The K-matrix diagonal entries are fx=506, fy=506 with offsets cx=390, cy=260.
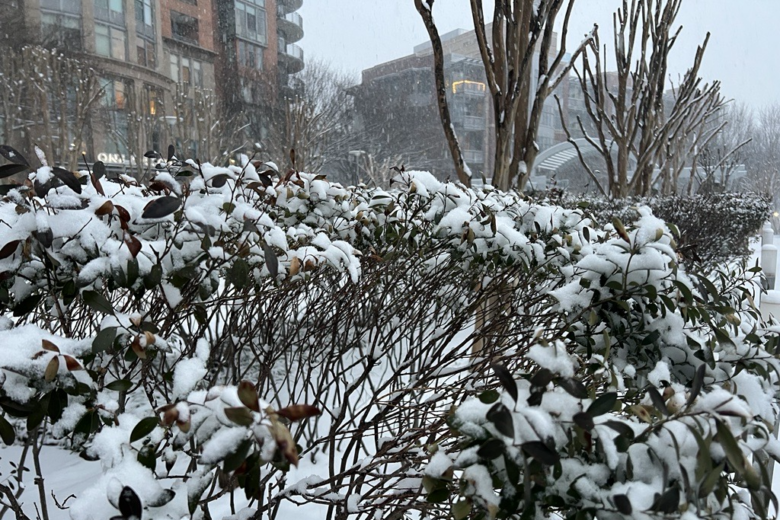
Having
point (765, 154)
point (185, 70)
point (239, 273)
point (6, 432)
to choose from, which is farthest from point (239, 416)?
point (765, 154)

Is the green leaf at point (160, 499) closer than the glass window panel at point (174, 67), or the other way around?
the green leaf at point (160, 499)

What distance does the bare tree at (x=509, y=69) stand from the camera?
12.0 ft

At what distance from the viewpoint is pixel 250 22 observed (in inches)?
1170

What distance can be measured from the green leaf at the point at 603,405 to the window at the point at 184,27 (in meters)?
30.1

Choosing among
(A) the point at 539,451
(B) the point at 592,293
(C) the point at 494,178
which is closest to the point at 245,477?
(A) the point at 539,451

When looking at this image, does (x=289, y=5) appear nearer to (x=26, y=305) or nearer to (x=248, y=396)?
(x=26, y=305)

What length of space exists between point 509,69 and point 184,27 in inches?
1128

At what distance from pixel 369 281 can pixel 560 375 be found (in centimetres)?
152

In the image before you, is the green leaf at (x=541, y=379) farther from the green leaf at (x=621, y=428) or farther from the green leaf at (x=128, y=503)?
the green leaf at (x=128, y=503)

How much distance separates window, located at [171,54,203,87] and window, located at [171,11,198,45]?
1334 millimetres

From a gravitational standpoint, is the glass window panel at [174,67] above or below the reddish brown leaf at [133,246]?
above

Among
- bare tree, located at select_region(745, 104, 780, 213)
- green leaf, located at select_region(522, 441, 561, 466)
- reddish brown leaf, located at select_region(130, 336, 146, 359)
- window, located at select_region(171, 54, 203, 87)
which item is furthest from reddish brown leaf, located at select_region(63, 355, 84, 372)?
bare tree, located at select_region(745, 104, 780, 213)

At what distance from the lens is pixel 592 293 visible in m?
1.29

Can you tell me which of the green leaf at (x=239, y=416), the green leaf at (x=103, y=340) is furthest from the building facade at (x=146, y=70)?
the green leaf at (x=239, y=416)
